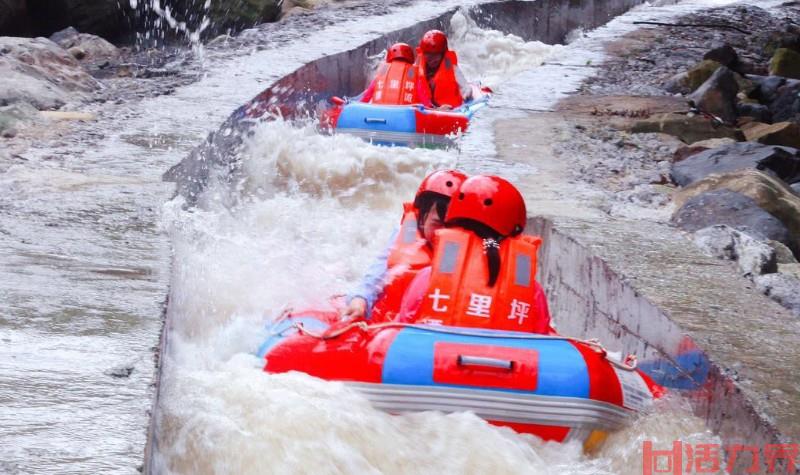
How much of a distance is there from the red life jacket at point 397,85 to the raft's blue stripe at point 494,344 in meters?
7.13

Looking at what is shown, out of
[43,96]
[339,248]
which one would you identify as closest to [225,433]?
[339,248]

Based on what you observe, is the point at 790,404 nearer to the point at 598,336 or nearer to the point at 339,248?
the point at 598,336

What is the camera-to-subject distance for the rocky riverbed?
19.0ft

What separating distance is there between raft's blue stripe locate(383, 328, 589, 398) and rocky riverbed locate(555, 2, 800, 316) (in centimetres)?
141

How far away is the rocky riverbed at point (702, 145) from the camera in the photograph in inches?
227

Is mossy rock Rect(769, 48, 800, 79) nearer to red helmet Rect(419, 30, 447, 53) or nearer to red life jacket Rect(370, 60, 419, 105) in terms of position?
red helmet Rect(419, 30, 447, 53)

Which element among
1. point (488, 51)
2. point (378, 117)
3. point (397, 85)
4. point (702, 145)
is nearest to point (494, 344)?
point (702, 145)

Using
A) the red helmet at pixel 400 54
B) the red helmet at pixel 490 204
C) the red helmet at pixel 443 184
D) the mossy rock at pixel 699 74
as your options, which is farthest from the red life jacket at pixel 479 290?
the mossy rock at pixel 699 74

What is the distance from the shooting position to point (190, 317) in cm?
515

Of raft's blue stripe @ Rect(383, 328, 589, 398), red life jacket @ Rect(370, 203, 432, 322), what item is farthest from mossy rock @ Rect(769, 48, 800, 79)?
raft's blue stripe @ Rect(383, 328, 589, 398)

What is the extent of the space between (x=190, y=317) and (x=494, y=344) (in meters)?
1.78

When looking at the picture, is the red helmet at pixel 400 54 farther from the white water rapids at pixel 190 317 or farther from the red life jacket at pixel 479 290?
the red life jacket at pixel 479 290

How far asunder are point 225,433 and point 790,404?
6.28 ft

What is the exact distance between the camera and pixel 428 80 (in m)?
11.4
